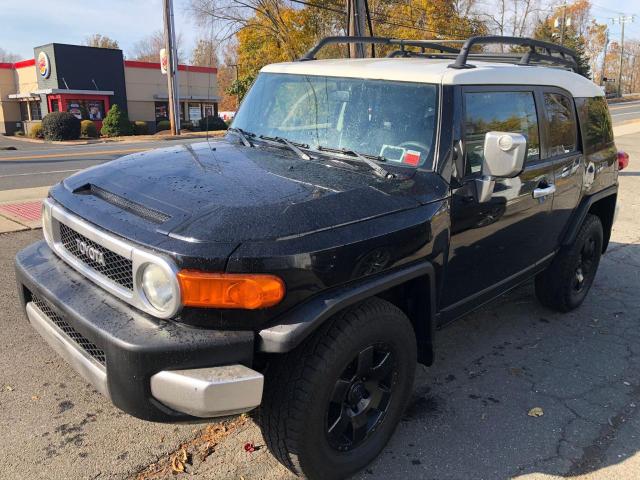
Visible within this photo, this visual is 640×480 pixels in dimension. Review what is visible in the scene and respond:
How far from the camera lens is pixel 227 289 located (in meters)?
2.09

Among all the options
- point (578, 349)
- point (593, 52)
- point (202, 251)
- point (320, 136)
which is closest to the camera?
point (202, 251)

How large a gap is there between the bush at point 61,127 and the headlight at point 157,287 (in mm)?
33156

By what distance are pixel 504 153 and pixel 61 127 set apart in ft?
109

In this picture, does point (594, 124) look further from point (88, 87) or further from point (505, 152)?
point (88, 87)

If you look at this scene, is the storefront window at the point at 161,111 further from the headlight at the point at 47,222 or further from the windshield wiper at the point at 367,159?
the windshield wiper at the point at 367,159

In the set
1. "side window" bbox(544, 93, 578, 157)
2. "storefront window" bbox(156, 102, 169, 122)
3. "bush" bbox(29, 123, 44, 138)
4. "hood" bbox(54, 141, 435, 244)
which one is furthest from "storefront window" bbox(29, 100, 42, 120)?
"side window" bbox(544, 93, 578, 157)

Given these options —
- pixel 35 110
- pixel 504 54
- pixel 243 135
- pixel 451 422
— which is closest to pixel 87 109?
pixel 35 110

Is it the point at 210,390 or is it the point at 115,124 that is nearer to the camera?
the point at 210,390

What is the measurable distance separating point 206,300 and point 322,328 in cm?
52

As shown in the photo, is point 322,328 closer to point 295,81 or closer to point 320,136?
point 320,136

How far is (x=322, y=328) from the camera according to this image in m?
2.33

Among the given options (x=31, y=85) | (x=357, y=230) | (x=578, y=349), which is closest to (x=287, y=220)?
(x=357, y=230)

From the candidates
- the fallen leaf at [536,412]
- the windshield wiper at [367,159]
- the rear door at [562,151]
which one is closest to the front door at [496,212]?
the rear door at [562,151]

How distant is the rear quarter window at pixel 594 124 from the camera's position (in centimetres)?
427
